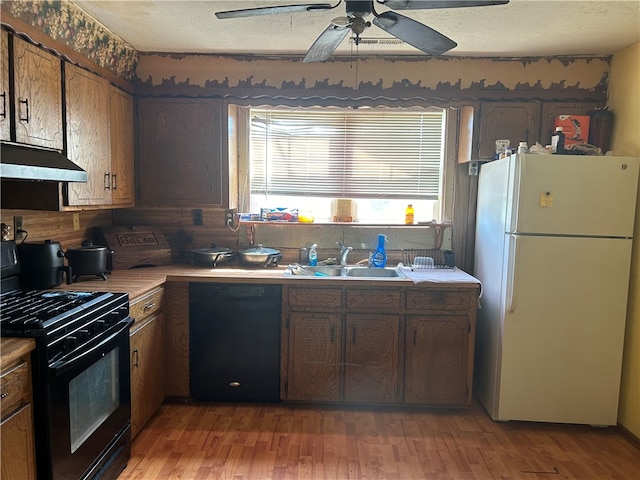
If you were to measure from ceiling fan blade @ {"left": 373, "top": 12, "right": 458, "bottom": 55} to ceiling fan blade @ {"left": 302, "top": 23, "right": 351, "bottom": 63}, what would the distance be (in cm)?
16

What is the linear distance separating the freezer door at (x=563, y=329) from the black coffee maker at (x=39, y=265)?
251cm

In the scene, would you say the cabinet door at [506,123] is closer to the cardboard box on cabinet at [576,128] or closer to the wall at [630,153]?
the cardboard box on cabinet at [576,128]

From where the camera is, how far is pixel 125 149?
9.44ft

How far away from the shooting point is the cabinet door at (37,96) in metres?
1.87

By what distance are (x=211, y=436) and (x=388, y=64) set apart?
2.68 metres

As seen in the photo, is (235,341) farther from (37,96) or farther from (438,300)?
(37,96)

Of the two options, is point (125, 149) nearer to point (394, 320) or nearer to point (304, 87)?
point (304, 87)

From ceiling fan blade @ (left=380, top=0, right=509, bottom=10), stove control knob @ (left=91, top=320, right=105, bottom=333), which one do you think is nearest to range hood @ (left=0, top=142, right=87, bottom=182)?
stove control knob @ (left=91, top=320, right=105, bottom=333)

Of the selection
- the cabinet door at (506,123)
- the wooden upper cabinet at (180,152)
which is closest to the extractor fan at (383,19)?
the cabinet door at (506,123)

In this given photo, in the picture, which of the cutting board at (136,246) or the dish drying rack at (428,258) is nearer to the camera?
the cutting board at (136,246)

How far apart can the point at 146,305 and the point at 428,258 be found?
197 cm

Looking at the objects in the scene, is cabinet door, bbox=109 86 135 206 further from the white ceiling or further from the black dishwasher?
the black dishwasher

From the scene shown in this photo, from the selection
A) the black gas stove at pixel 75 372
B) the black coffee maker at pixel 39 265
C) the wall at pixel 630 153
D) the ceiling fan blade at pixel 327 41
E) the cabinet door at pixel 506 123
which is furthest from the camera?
the cabinet door at pixel 506 123

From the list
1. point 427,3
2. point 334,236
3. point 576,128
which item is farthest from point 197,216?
point 576,128
